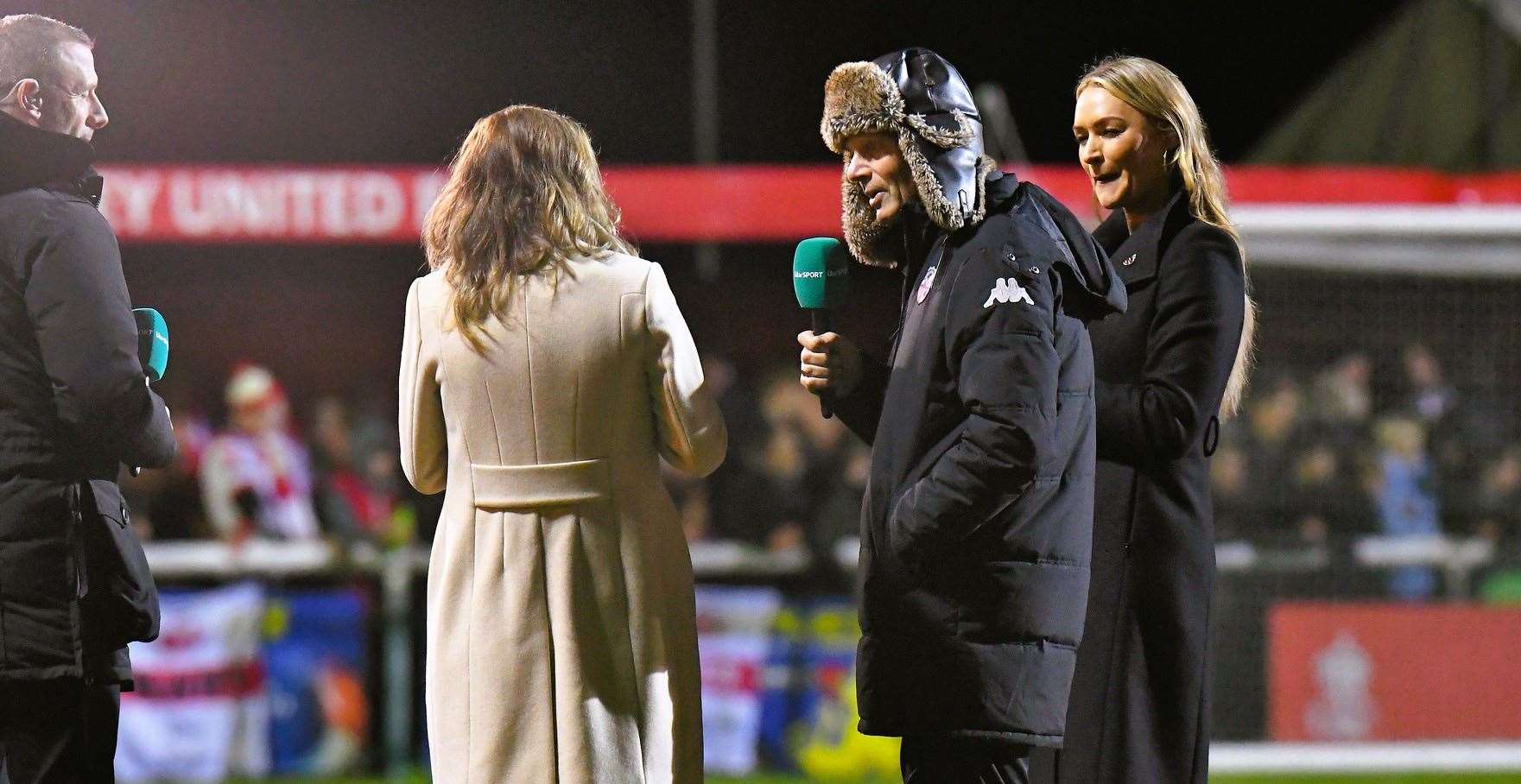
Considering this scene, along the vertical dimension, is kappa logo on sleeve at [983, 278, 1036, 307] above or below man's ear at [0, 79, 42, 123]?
below

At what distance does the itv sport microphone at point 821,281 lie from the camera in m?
2.98

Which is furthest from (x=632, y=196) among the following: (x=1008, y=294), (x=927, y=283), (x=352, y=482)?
(x=1008, y=294)

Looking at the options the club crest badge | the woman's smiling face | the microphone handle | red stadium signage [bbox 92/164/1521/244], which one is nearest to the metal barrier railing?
red stadium signage [bbox 92/164/1521/244]

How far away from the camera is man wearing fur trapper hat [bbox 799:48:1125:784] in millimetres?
2617

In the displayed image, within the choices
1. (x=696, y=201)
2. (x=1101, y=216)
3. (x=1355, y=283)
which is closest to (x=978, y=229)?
(x=1101, y=216)

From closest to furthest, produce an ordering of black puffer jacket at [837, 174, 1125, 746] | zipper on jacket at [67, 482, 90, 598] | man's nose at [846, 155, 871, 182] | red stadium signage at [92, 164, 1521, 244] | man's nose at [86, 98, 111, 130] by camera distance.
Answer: black puffer jacket at [837, 174, 1125, 746], man's nose at [846, 155, 871, 182], zipper on jacket at [67, 482, 90, 598], man's nose at [86, 98, 111, 130], red stadium signage at [92, 164, 1521, 244]

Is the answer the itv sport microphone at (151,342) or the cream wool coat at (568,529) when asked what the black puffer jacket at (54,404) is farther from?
the cream wool coat at (568,529)

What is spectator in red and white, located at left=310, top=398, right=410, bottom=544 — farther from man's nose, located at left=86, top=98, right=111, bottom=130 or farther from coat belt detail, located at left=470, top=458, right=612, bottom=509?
coat belt detail, located at left=470, top=458, right=612, bottom=509

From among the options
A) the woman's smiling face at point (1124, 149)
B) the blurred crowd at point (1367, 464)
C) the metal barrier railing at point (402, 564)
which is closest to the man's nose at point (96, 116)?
the woman's smiling face at point (1124, 149)

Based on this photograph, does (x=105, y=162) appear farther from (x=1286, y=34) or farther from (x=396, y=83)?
(x=1286, y=34)

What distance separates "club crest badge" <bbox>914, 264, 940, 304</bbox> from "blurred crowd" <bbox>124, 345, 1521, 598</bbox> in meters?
4.50

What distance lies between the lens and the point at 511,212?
2.94 meters

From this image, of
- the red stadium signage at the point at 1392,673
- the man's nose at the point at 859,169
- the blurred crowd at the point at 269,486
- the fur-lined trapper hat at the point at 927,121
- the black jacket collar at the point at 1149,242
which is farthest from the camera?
the blurred crowd at the point at 269,486

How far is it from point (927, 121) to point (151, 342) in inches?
59.5
